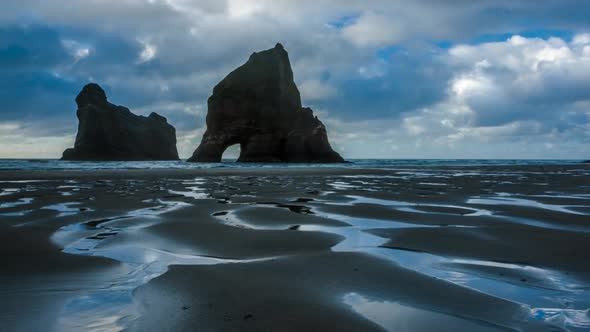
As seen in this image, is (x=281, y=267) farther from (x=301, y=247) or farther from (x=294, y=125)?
(x=294, y=125)

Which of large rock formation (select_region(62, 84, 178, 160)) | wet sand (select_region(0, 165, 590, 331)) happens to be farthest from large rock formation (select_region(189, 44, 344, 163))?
wet sand (select_region(0, 165, 590, 331))

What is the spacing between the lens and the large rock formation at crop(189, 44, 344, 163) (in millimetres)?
63469

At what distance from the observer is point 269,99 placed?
6781 cm

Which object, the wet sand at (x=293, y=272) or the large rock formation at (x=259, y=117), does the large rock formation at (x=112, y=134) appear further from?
the wet sand at (x=293, y=272)

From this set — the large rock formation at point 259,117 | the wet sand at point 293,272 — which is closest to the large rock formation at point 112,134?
the large rock formation at point 259,117

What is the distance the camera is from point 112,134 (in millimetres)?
111625

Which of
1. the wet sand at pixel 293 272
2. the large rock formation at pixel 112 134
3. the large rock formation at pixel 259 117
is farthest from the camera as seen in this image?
the large rock formation at pixel 112 134

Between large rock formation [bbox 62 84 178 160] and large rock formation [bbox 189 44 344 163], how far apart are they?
54817 millimetres

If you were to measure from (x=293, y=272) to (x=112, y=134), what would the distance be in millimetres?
123510

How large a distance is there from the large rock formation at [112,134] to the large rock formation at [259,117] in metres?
54.8

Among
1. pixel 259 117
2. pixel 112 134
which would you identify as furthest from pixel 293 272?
pixel 112 134

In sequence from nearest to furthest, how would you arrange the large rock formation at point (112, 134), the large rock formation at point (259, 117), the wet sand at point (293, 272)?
the wet sand at point (293, 272)
the large rock formation at point (259, 117)
the large rock formation at point (112, 134)

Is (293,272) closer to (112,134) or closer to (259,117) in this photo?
(259,117)

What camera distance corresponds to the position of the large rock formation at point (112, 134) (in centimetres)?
10488
